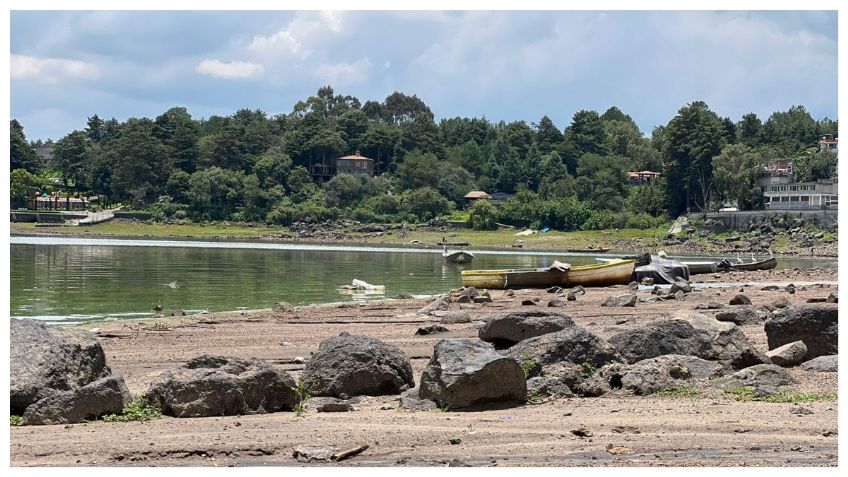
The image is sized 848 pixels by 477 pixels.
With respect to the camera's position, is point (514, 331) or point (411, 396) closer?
point (411, 396)

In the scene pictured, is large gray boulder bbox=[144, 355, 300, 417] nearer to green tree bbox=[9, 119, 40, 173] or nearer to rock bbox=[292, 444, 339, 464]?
rock bbox=[292, 444, 339, 464]

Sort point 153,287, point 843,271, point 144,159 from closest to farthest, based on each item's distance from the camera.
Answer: point 843,271 < point 153,287 < point 144,159

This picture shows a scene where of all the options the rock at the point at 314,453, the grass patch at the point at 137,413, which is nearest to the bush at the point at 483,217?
the grass patch at the point at 137,413

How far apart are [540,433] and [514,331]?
5.76m

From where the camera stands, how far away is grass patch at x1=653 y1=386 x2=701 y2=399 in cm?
1133

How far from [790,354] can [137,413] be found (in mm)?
8074

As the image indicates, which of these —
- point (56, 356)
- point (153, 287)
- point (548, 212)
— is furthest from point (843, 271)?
point (548, 212)

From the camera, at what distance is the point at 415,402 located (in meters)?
10.9

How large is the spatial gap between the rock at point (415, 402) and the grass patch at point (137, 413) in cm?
252

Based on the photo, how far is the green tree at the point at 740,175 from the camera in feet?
431

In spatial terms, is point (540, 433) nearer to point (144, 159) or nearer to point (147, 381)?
point (147, 381)

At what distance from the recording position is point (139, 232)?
14200 centimetres

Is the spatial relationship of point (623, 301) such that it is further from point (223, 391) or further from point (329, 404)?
point (223, 391)

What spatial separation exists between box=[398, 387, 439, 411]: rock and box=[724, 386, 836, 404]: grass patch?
329 cm
